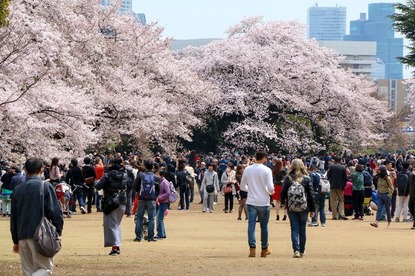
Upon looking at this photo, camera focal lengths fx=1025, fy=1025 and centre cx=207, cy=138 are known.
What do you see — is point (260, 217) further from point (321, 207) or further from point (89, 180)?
point (89, 180)

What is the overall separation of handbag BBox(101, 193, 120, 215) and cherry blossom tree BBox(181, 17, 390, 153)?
38.6 meters

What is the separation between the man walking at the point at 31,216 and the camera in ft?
35.4

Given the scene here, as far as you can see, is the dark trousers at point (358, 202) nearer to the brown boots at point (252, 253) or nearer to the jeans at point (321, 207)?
the jeans at point (321, 207)

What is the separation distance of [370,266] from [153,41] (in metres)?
35.5

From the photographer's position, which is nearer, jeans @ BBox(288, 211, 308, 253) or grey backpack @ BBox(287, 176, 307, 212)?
grey backpack @ BBox(287, 176, 307, 212)

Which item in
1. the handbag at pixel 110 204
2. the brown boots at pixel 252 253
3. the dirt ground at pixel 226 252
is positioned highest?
the handbag at pixel 110 204

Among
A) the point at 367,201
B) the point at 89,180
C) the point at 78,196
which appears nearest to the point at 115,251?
the point at 89,180

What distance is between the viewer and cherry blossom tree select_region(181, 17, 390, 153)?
56500 mm

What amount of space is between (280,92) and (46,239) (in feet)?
153

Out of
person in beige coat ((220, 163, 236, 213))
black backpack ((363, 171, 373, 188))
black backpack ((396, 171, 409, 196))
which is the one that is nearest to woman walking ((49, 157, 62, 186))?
person in beige coat ((220, 163, 236, 213))

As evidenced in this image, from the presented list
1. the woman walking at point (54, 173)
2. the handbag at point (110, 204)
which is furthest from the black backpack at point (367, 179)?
the handbag at point (110, 204)

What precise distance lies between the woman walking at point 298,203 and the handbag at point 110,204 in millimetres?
2750

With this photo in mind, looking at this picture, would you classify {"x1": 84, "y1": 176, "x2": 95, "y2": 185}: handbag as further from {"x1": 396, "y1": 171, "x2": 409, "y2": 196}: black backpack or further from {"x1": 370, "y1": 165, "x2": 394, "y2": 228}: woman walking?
{"x1": 396, "y1": 171, "x2": 409, "y2": 196}: black backpack

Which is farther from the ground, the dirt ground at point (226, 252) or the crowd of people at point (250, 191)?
the crowd of people at point (250, 191)
